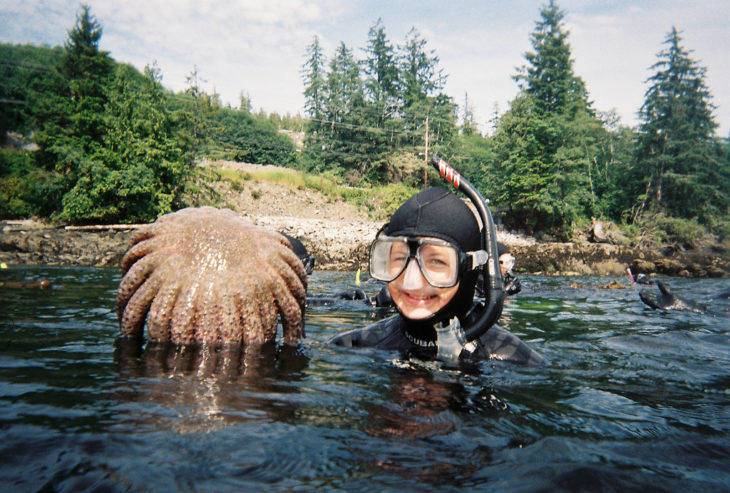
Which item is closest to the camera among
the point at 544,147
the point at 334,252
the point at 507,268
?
the point at 507,268

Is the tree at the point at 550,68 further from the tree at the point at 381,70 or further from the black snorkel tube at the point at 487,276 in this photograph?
the black snorkel tube at the point at 487,276

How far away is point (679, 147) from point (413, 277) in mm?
42041

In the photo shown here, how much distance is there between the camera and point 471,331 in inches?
112

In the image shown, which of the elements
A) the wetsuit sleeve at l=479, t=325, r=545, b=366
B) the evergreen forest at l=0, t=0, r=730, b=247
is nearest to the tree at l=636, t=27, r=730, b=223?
the evergreen forest at l=0, t=0, r=730, b=247

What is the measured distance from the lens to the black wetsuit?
10.3 ft

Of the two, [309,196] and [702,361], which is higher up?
[309,196]

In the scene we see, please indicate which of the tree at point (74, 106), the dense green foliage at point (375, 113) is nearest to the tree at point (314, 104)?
the dense green foliage at point (375, 113)

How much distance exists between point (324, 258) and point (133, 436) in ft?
52.9

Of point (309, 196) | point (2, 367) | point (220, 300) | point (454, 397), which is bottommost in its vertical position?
point (454, 397)

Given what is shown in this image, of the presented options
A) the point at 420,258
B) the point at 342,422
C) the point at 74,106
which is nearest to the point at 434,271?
the point at 420,258

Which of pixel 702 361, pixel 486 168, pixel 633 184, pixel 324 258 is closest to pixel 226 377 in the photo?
pixel 702 361

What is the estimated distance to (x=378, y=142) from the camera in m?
40.2

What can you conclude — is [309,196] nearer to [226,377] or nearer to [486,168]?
[486,168]

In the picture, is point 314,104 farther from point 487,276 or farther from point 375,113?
point 487,276
